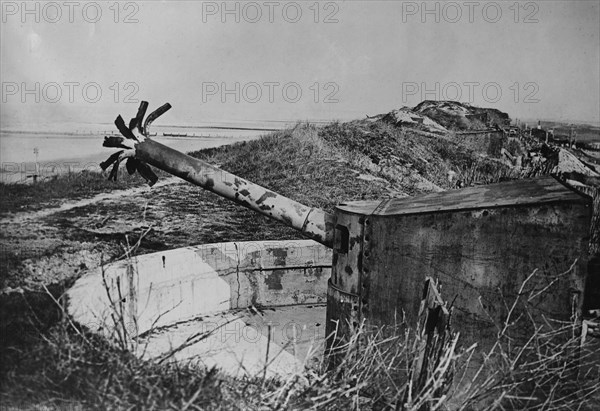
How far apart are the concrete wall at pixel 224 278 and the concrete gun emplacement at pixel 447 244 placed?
952 mm

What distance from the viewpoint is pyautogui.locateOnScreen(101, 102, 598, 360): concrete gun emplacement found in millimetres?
3133

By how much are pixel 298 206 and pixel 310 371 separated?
114 cm

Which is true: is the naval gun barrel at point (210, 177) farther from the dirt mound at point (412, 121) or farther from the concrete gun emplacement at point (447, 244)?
the dirt mound at point (412, 121)

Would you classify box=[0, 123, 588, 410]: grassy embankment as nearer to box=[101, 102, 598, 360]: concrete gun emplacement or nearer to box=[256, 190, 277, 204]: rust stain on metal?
box=[101, 102, 598, 360]: concrete gun emplacement

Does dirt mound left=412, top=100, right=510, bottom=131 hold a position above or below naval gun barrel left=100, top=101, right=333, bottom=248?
above

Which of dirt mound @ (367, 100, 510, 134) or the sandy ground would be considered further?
dirt mound @ (367, 100, 510, 134)

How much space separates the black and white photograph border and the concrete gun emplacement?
1cm

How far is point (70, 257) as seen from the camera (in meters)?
5.30

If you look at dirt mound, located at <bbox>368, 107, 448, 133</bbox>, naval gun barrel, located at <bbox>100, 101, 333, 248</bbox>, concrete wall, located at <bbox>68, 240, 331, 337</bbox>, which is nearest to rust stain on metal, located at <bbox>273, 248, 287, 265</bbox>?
concrete wall, located at <bbox>68, 240, 331, 337</bbox>

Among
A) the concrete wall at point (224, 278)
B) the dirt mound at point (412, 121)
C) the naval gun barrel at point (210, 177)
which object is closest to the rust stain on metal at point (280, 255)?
the concrete wall at point (224, 278)

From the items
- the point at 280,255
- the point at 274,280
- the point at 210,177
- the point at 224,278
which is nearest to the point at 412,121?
the point at 280,255

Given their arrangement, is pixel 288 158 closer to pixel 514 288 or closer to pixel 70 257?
pixel 70 257

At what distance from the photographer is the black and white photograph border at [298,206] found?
2668mm

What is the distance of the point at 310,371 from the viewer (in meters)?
4.07
